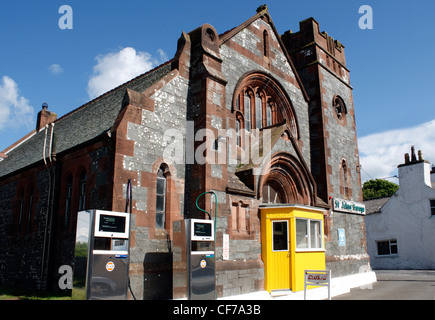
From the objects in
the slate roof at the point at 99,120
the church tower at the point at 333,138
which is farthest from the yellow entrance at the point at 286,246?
the slate roof at the point at 99,120

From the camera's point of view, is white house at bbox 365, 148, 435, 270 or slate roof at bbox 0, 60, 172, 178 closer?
slate roof at bbox 0, 60, 172, 178

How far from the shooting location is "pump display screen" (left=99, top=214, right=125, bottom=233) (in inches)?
318

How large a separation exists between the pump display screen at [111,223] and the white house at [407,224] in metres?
25.3

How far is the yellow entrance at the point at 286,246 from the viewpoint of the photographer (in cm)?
1316

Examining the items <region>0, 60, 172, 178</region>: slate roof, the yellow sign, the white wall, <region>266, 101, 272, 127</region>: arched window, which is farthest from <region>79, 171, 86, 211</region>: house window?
the white wall

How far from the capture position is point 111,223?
825 cm

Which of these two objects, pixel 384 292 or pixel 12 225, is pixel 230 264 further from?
pixel 12 225

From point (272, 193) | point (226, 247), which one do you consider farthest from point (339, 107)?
point (226, 247)

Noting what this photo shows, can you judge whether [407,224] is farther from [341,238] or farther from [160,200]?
[160,200]

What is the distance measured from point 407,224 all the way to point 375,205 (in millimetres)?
4348

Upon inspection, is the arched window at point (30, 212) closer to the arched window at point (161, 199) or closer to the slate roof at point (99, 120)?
the slate roof at point (99, 120)

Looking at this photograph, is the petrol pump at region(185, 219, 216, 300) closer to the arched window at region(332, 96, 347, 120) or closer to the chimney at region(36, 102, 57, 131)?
the arched window at region(332, 96, 347, 120)

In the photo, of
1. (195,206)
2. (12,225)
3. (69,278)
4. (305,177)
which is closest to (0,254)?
(12,225)

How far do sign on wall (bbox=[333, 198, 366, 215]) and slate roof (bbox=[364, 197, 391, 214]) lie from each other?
11.1 metres
